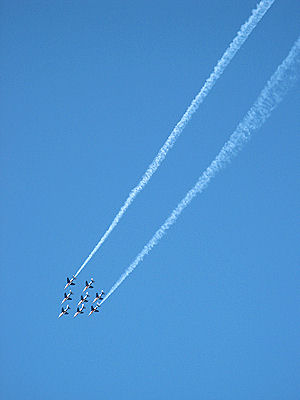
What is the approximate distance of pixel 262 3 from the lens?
158ft

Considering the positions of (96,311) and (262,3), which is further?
(96,311)

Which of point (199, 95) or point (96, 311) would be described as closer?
point (199, 95)

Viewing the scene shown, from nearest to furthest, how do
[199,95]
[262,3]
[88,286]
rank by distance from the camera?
1. [262,3]
2. [199,95]
3. [88,286]

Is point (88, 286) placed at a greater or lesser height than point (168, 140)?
greater

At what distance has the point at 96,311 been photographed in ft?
228

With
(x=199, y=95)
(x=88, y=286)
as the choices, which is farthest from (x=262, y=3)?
(x=88, y=286)

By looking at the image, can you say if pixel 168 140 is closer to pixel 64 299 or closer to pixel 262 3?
pixel 262 3

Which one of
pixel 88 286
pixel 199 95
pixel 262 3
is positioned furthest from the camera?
pixel 88 286

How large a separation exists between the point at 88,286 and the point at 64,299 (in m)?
1.85

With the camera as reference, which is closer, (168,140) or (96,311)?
(168,140)

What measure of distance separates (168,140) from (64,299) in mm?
19651

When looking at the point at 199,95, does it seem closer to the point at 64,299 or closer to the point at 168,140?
the point at 168,140

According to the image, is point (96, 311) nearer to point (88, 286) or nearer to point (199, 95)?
point (88, 286)

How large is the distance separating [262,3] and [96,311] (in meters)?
28.5
